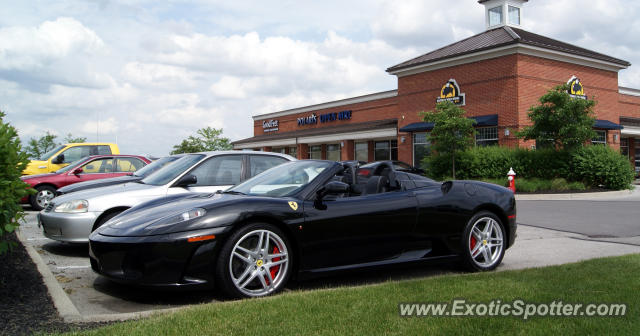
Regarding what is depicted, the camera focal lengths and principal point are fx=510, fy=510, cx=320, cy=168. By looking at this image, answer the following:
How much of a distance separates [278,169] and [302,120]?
3946 centimetres

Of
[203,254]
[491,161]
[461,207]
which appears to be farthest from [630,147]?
[203,254]

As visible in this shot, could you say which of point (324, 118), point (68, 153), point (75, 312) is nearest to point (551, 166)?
point (68, 153)

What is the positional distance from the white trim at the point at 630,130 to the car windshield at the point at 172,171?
33565mm

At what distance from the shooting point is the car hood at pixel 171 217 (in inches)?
171

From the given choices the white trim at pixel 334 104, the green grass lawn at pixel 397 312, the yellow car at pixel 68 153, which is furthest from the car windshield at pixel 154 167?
the white trim at pixel 334 104

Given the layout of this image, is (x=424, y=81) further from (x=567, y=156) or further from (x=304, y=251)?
(x=304, y=251)

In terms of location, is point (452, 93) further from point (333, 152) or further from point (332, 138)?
point (333, 152)

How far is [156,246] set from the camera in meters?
4.21

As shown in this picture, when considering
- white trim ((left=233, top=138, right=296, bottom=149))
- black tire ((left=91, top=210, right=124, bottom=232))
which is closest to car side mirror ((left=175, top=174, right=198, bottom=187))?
black tire ((left=91, top=210, right=124, bottom=232))

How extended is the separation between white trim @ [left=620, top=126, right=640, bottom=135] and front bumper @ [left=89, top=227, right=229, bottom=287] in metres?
35.7

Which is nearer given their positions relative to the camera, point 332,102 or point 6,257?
point 6,257

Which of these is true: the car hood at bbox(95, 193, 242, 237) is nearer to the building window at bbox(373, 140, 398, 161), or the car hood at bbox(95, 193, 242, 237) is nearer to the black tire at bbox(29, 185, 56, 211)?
the black tire at bbox(29, 185, 56, 211)

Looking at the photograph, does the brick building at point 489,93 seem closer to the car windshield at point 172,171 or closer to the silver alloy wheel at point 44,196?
the silver alloy wheel at point 44,196

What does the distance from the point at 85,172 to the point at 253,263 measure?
995 centimetres
